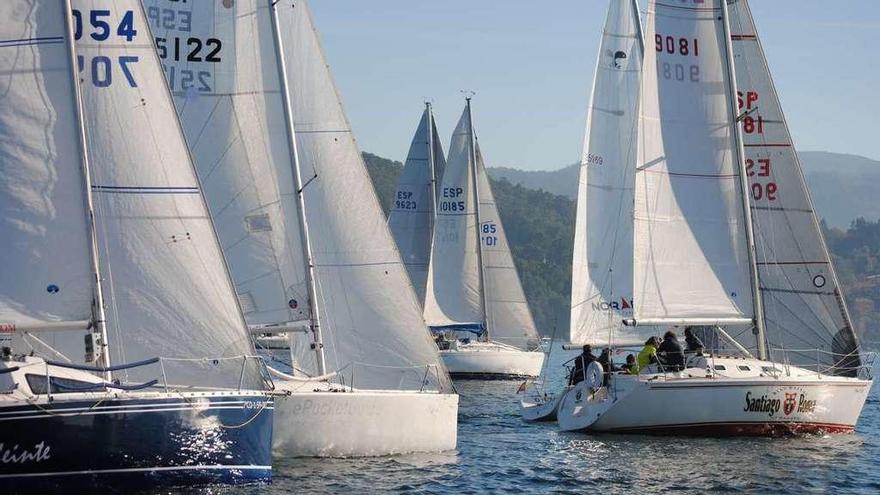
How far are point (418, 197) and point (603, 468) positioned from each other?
32564 millimetres

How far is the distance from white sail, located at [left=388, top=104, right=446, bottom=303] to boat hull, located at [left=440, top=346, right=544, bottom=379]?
669 centimetres

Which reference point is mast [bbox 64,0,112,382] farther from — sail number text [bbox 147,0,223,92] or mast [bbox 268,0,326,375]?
sail number text [bbox 147,0,223,92]

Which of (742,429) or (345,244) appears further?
(742,429)

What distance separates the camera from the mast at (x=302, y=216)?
24.1 m

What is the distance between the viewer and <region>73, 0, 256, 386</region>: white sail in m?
18.9

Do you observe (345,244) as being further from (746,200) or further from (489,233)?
(489,233)

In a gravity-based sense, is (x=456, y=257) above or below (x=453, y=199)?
below

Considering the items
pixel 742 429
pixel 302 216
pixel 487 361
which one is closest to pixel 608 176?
pixel 487 361

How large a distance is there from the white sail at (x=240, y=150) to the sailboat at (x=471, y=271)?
25.1 meters

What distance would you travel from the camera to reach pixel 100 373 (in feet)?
59.8

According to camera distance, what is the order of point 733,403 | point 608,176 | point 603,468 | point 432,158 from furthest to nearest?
1. point 432,158
2. point 608,176
3. point 733,403
4. point 603,468

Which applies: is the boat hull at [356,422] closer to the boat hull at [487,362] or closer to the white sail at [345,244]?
the white sail at [345,244]

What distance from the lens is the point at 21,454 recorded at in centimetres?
1686

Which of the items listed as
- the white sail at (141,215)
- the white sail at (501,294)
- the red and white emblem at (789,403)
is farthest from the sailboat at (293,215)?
the white sail at (501,294)
